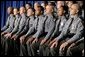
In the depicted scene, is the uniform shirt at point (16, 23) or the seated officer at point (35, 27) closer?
the seated officer at point (35, 27)

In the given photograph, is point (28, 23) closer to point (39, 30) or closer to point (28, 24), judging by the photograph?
point (28, 24)

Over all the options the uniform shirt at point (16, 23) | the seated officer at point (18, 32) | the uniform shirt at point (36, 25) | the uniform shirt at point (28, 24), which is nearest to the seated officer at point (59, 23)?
the uniform shirt at point (36, 25)

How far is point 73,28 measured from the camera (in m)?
2.62

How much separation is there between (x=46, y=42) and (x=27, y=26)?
30.0 inches

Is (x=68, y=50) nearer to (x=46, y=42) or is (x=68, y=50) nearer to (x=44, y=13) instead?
(x=46, y=42)

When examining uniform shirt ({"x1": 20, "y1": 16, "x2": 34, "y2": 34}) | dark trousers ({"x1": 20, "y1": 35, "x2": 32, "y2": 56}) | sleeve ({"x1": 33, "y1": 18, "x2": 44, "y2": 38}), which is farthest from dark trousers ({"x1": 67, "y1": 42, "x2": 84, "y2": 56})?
uniform shirt ({"x1": 20, "y1": 16, "x2": 34, "y2": 34})

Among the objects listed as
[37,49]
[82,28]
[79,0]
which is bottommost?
[37,49]

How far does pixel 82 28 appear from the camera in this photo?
254cm

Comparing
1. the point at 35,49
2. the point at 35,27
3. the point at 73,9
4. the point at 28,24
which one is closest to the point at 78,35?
the point at 73,9

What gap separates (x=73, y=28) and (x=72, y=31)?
0.03 metres

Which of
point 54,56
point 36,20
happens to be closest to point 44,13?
point 36,20

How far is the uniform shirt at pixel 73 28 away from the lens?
2521 mm

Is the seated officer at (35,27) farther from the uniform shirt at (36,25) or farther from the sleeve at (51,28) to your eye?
the sleeve at (51,28)

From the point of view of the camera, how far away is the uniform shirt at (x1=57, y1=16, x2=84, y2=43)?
8.27 ft
